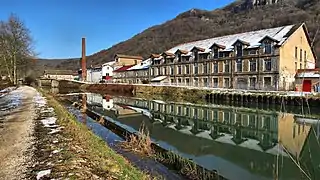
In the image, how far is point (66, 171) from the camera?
6.21m

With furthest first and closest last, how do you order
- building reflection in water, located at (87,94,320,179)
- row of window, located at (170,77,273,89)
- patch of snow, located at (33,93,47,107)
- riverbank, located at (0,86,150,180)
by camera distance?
row of window, located at (170,77,273,89), patch of snow, located at (33,93,47,107), building reflection in water, located at (87,94,320,179), riverbank, located at (0,86,150,180)

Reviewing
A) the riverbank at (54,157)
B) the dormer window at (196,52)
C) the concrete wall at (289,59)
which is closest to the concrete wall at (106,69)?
the dormer window at (196,52)

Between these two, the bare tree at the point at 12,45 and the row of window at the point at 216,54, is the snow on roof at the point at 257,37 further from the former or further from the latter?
the bare tree at the point at 12,45

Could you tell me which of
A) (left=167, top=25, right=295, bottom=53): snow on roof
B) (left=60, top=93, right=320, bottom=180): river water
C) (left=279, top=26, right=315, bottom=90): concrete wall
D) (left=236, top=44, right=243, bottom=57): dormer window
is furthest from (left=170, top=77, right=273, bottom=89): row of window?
(left=60, top=93, right=320, bottom=180): river water

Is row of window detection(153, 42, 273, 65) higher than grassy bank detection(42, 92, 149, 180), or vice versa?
row of window detection(153, 42, 273, 65)

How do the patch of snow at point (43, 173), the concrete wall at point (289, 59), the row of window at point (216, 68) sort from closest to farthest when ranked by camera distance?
the patch of snow at point (43, 173) → the concrete wall at point (289, 59) → the row of window at point (216, 68)

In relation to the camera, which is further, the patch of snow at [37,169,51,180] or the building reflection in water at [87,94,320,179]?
the building reflection in water at [87,94,320,179]

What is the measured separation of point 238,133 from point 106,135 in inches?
301

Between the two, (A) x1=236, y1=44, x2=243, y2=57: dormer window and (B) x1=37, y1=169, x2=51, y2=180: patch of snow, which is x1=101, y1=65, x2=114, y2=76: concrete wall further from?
(B) x1=37, y1=169, x2=51, y2=180: patch of snow

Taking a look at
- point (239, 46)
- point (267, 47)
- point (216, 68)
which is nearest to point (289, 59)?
point (267, 47)

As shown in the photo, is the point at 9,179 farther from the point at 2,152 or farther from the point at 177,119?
the point at 177,119

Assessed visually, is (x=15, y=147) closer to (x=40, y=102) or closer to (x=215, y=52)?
(x=40, y=102)

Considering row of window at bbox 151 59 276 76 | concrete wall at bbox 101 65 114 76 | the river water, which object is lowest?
the river water

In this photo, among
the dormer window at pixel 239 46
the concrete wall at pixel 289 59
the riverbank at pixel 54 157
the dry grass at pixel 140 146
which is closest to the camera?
the riverbank at pixel 54 157
